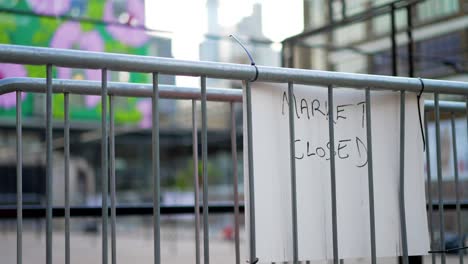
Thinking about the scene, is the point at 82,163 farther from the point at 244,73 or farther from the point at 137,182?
the point at 244,73

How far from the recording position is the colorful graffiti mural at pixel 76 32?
5.82 metres

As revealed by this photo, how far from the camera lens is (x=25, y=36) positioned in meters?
6.09

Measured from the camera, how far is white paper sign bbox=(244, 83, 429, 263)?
82.7 inches

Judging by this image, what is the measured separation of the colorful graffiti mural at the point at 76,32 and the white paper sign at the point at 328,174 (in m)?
3.30

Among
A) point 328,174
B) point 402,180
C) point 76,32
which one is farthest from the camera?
point 76,32

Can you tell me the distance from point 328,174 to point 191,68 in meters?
0.64

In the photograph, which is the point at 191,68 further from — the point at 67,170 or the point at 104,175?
the point at 67,170

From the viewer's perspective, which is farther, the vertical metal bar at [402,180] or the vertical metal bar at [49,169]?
the vertical metal bar at [402,180]

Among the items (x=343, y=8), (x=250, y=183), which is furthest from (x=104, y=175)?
(x=343, y=8)

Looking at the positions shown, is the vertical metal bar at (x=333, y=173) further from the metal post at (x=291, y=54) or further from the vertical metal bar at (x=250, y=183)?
the metal post at (x=291, y=54)

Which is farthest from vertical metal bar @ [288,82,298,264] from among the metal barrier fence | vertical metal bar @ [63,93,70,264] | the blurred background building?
the blurred background building

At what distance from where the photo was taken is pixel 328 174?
224cm

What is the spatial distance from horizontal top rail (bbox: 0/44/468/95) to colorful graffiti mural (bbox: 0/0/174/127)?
3338mm

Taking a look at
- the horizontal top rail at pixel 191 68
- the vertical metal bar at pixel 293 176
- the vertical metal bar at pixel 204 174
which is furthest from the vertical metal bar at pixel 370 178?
the vertical metal bar at pixel 204 174
